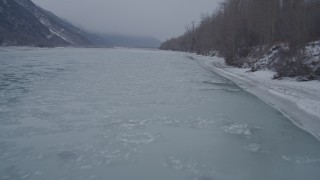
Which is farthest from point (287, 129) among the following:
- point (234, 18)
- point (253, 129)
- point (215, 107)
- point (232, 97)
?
point (234, 18)

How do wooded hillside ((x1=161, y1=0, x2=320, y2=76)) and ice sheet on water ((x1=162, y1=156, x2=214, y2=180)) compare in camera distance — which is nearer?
ice sheet on water ((x1=162, y1=156, x2=214, y2=180))

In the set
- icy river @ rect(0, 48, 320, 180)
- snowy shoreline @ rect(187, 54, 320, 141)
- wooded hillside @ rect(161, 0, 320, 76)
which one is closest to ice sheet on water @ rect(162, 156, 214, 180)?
icy river @ rect(0, 48, 320, 180)

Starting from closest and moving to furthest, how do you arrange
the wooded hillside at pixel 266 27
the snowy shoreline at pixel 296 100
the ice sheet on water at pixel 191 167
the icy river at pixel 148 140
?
the ice sheet on water at pixel 191 167 < the icy river at pixel 148 140 < the snowy shoreline at pixel 296 100 < the wooded hillside at pixel 266 27

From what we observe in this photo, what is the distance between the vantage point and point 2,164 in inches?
329

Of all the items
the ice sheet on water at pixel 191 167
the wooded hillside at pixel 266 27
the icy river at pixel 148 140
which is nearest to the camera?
the ice sheet on water at pixel 191 167

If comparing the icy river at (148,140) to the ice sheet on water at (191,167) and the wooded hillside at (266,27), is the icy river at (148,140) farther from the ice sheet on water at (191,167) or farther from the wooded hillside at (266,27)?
the wooded hillside at (266,27)

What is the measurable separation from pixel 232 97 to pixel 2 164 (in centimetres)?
1321

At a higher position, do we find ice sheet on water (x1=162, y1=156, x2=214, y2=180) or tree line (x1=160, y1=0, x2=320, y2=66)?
tree line (x1=160, y1=0, x2=320, y2=66)

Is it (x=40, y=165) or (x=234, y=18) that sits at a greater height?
(x=234, y=18)

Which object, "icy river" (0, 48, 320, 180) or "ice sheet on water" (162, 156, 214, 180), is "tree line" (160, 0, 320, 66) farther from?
"ice sheet on water" (162, 156, 214, 180)

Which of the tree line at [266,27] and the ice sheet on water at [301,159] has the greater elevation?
the tree line at [266,27]

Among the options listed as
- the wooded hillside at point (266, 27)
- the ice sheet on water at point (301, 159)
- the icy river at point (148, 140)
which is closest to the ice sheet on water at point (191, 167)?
the icy river at point (148, 140)

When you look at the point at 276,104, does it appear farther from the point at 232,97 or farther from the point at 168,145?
the point at 168,145

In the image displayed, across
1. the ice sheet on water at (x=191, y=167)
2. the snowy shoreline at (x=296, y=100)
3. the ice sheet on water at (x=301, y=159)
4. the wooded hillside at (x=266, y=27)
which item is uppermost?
the wooded hillside at (x=266, y=27)
